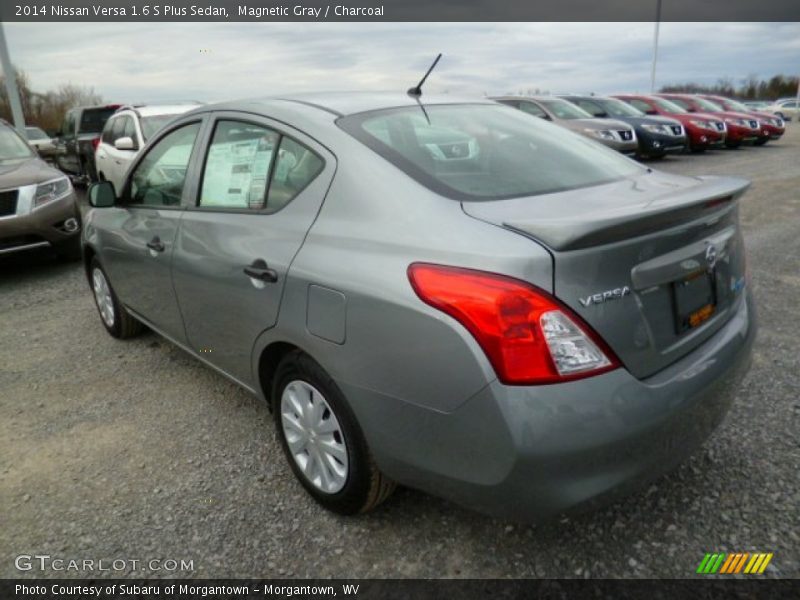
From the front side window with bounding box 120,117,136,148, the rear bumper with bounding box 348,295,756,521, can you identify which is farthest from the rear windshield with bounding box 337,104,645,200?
the front side window with bounding box 120,117,136,148

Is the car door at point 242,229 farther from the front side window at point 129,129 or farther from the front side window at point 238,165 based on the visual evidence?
the front side window at point 129,129

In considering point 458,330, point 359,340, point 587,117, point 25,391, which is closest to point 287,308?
point 359,340

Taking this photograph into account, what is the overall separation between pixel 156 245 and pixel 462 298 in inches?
81.4

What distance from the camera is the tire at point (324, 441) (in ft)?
7.00

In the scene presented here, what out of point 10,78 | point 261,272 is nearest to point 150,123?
point 261,272

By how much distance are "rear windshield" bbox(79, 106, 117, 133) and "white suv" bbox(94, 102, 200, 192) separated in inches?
132

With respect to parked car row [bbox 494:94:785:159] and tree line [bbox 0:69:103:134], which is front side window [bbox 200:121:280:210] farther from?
tree line [bbox 0:69:103:134]

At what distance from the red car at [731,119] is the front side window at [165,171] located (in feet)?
56.8

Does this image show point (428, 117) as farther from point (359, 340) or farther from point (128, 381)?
point (128, 381)

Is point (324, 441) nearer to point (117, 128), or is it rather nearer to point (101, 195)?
point (101, 195)

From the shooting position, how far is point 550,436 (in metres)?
1.64

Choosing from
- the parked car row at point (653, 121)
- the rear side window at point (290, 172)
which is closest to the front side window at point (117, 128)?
the parked car row at point (653, 121)

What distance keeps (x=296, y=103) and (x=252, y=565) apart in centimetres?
184

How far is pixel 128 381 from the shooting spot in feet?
12.1
